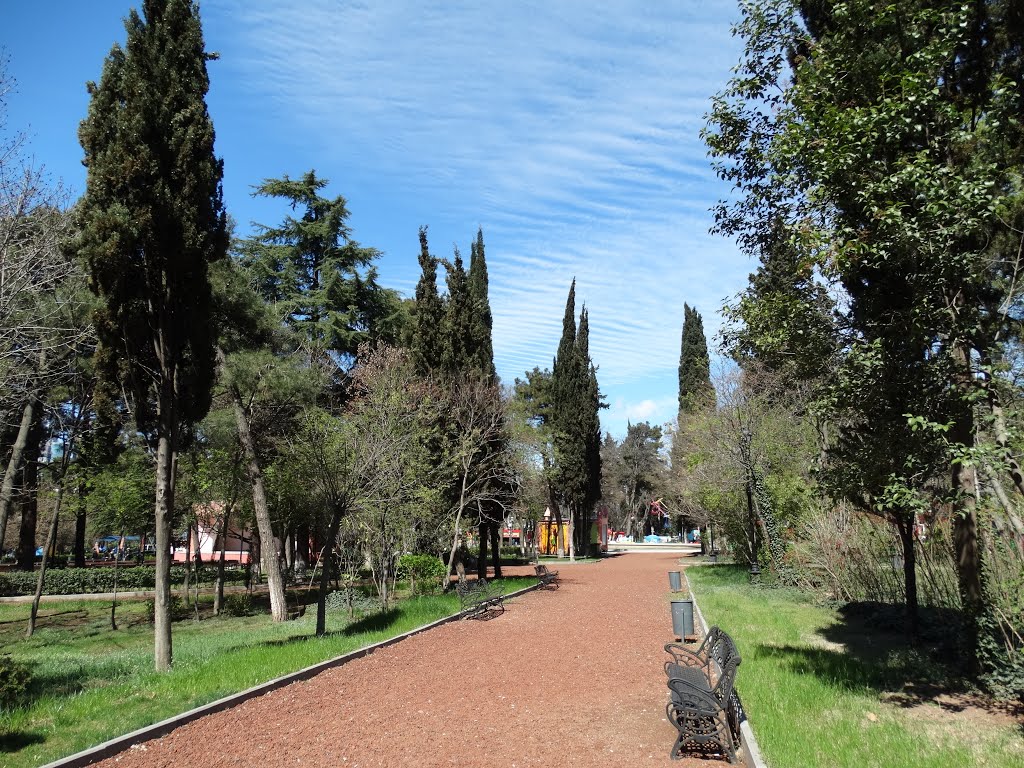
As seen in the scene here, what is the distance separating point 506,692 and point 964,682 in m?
4.66

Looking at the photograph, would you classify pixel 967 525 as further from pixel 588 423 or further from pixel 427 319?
pixel 588 423

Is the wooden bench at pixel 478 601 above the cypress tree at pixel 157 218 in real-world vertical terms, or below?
below

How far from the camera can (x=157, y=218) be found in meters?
9.73

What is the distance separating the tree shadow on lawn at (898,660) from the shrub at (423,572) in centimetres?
1160

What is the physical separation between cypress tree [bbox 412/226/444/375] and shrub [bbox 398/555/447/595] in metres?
5.54

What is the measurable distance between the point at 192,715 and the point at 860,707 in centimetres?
629

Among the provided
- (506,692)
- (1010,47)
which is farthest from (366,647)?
(1010,47)

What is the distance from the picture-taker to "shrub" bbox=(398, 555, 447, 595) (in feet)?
64.1

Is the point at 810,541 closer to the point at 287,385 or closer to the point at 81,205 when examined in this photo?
the point at 287,385

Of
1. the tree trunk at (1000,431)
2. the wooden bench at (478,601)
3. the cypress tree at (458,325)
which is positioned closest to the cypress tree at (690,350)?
the cypress tree at (458,325)

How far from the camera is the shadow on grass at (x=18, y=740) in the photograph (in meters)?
5.69

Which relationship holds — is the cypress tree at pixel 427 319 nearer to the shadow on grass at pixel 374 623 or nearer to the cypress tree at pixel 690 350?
the shadow on grass at pixel 374 623

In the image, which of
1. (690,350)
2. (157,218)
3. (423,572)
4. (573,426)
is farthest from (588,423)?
(157,218)

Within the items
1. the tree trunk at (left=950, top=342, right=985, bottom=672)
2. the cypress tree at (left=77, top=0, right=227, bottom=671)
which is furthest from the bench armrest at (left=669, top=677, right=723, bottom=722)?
the cypress tree at (left=77, top=0, right=227, bottom=671)
